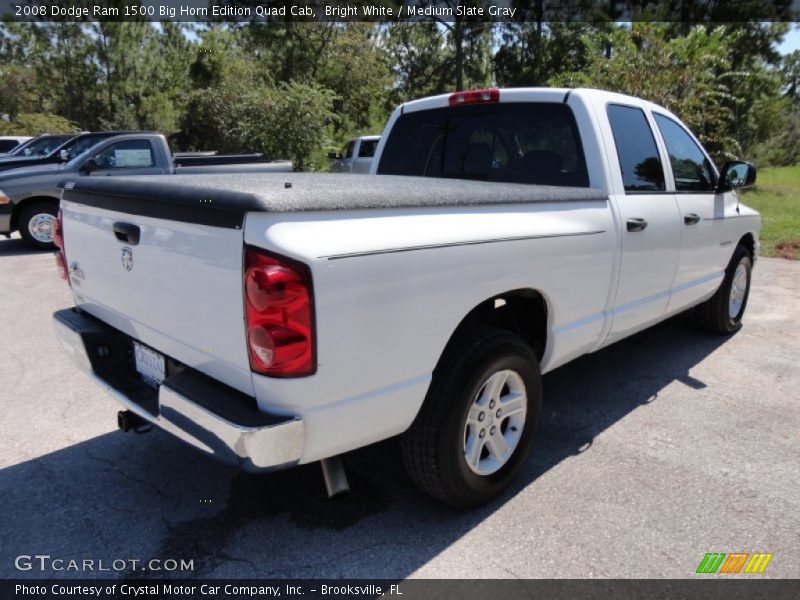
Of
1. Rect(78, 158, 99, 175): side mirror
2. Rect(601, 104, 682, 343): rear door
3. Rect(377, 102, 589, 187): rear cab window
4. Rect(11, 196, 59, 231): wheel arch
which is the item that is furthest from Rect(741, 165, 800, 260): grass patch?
Rect(11, 196, 59, 231): wheel arch

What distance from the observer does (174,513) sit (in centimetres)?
282

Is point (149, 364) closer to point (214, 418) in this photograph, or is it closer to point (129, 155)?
point (214, 418)

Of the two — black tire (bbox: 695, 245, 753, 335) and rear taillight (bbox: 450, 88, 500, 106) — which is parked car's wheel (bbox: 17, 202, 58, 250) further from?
black tire (bbox: 695, 245, 753, 335)

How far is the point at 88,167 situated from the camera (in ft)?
30.6

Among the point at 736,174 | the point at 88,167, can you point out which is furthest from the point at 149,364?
the point at 88,167

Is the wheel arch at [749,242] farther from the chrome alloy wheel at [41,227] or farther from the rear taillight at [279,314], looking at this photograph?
the chrome alloy wheel at [41,227]

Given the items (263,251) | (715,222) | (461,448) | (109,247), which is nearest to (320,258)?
(263,251)

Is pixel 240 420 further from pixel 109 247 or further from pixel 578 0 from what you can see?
pixel 578 0

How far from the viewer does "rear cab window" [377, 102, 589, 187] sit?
3.61 m

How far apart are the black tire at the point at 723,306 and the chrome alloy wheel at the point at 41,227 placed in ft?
31.0

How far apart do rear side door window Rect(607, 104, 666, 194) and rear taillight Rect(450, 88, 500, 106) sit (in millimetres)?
708

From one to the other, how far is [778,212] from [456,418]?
14920 mm

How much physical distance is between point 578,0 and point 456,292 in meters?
27.2

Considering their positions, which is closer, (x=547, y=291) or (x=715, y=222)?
(x=547, y=291)
